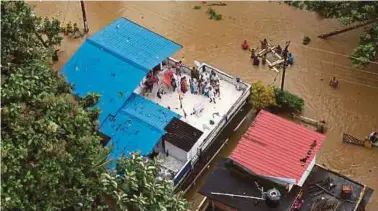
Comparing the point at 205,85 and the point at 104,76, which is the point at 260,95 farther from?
the point at 104,76

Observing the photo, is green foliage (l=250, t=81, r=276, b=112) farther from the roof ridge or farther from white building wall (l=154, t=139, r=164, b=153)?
the roof ridge

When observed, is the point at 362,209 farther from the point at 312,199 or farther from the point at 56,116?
the point at 56,116

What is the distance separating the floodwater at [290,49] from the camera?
2381cm

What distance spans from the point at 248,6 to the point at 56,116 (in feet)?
56.0

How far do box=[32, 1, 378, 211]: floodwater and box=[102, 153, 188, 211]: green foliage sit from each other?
5.37 meters

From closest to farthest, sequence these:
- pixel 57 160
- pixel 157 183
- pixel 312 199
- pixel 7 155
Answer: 1. pixel 7 155
2. pixel 57 160
3. pixel 157 183
4. pixel 312 199

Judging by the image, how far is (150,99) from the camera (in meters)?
23.1

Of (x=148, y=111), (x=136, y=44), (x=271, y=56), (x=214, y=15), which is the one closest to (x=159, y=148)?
(x=148, y=111)

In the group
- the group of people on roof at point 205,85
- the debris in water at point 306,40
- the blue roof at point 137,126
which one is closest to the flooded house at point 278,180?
the blue roof at point 137,126

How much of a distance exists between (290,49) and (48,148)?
1613cm

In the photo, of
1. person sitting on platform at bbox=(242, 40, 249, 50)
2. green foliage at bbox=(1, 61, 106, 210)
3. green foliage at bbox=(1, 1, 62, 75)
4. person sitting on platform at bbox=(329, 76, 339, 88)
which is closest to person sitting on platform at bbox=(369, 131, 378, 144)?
person sitting on platform at bbox=(329, 76, 339, 88)

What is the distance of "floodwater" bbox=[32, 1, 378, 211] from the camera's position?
23.8 meters

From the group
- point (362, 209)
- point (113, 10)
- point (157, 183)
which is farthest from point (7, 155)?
point (113, 10)

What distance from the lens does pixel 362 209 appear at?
20.0 metres
